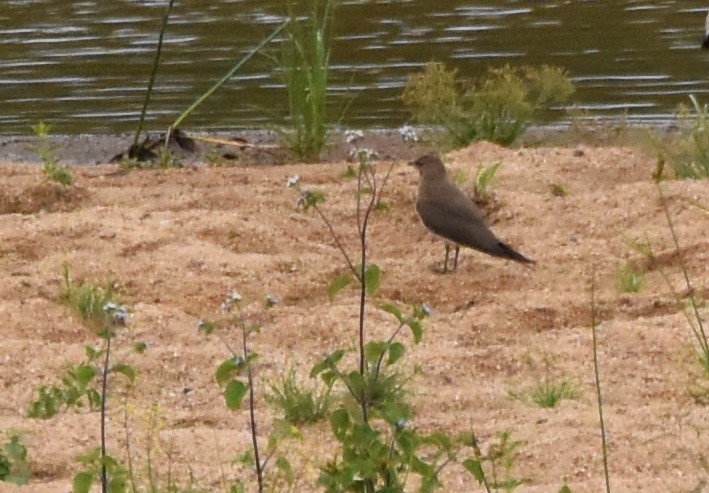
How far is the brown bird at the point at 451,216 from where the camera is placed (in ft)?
23.0

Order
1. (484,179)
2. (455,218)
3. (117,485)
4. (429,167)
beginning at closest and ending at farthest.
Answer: (117,485) < (455,218) < (429,167) < (484,179)

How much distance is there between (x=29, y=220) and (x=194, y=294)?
4.54ft

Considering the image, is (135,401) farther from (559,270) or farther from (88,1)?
(88,1)

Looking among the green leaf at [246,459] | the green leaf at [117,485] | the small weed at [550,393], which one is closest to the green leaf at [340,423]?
the green leaf at [117,485]

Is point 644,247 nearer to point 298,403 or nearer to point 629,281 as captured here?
point 629,281

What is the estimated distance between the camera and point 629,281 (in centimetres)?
657

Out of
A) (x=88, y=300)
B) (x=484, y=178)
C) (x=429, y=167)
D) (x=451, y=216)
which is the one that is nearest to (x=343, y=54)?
(x=484, y=178)

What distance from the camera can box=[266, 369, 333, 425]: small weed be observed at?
511 cm

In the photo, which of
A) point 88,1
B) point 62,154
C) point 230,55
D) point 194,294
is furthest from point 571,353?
point 88,1

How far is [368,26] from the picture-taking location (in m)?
14.8

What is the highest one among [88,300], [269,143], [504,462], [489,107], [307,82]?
[504,462]

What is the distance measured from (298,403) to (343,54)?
29.0ft

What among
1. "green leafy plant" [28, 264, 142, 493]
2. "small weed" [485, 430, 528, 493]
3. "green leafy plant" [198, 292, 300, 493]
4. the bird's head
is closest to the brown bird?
the bird's head

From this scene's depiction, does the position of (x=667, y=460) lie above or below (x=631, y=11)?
above
